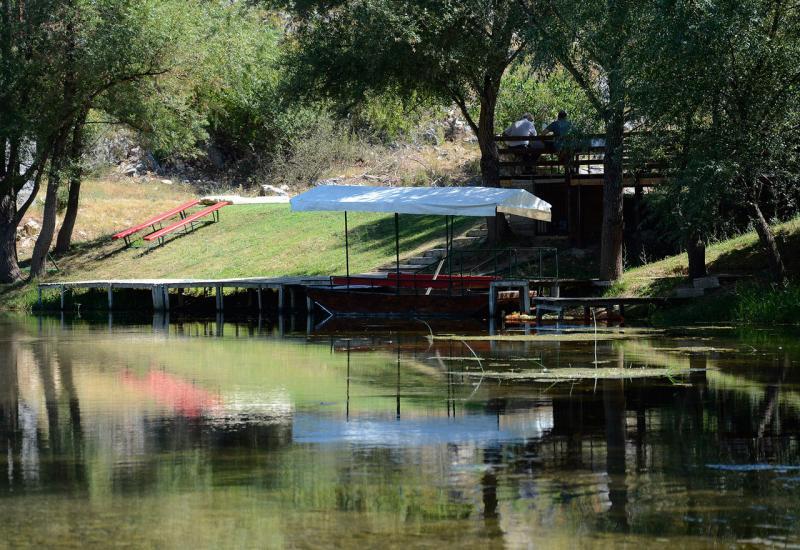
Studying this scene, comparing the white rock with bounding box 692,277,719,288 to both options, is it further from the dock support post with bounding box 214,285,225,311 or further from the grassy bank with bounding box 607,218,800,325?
the dock support post with bounding box 214,285,225,311

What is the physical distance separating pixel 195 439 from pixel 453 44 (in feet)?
76.7

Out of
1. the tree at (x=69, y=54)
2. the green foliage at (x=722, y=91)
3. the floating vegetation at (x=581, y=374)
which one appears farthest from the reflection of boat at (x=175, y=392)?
the tree at (x=69, y=54)

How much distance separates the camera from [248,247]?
48.8 m

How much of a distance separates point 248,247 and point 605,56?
Answer: 21438 millimetres

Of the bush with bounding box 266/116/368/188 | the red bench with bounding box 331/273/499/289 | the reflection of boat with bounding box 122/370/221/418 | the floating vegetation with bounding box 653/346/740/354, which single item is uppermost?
the bush with bounding box 266/116/368/188

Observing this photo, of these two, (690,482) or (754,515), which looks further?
(690,482)

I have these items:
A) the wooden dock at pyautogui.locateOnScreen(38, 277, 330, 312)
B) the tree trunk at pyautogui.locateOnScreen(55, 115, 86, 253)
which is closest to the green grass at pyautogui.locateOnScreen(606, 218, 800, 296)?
the wooden dock at pyautogui.locateOnScreen(38, 277, 330, 312)

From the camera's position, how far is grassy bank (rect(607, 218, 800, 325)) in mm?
29094

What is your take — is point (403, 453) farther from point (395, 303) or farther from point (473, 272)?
point (473, 272)

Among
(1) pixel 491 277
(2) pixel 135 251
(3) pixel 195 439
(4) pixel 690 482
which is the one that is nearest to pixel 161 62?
(2) pixel 135 251

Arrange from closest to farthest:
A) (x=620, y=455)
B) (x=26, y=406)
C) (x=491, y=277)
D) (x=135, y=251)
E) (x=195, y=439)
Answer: (x=620, y=455), (x=195, y=439), (x=26, y=406), (x=491, y=277), (x=135, y=251)

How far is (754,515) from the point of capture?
10.2 metres

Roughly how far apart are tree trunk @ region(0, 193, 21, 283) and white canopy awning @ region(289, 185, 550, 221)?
1725 cm

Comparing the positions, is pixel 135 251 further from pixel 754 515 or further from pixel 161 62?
pixel 754 515
